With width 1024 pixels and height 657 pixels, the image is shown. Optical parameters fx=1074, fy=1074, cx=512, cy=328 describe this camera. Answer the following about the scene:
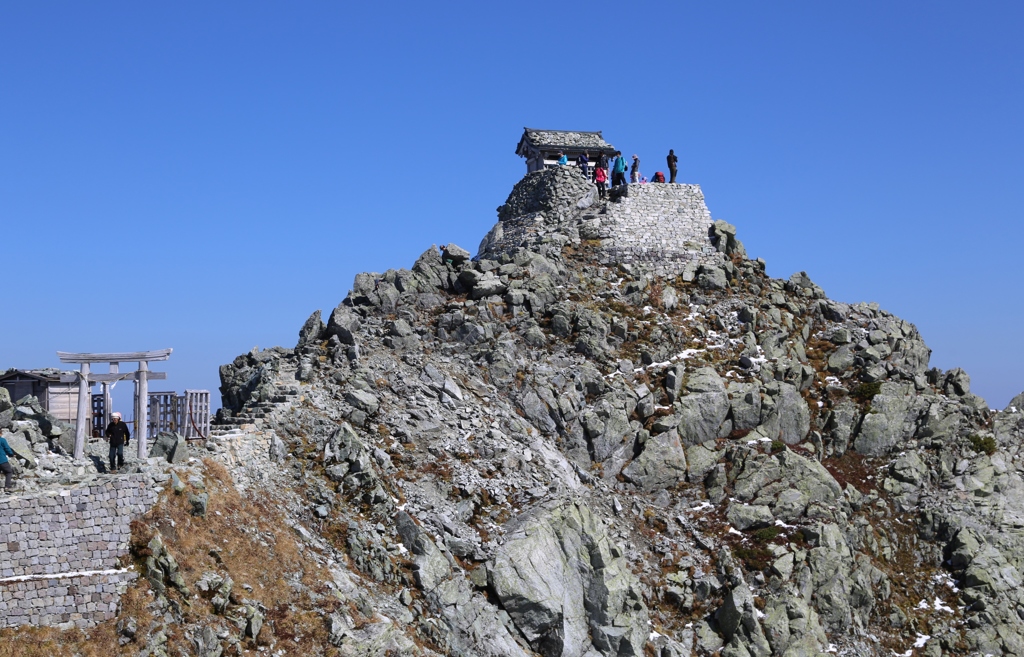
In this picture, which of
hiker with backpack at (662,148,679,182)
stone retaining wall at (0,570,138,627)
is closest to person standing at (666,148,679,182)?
hiker with backpack at (662,148,679,182)

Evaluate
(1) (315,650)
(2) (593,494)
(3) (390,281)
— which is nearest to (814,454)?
(2) (593,494)

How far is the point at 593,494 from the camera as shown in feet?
144

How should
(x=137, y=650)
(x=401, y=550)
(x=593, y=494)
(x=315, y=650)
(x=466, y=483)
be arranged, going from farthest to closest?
(x=593, y=494) < (x=466, y=483) < (x=401, y=550) < (x=315, y=650) < (x=137, y=650)

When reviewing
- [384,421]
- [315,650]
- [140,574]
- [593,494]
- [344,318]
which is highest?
[344,318]

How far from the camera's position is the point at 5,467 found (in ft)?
98.9

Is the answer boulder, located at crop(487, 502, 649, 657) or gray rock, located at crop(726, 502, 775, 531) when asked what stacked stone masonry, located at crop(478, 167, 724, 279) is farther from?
boulder, located at crop(487, 502, 649, 657)

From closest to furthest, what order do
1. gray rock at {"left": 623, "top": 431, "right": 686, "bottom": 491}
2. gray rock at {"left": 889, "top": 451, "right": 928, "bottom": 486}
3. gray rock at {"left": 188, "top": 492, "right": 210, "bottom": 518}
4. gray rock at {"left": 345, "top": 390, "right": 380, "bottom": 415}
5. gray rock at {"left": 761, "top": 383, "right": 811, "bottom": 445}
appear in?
gray rock at {"left": 188, "top": 492, "right": 210, "bottom": 518}
gray rock at {"left": 345, "top": 390, "right": 380, "bottom": 415}
gray rock at {"left": 623, "top": 431, "right": 686, "bottom": 491}
gray rock at {"left": 761, "top": 383, "right": 811, "bottom": 445}
gray rock at {"left": 889, "top": 451, "right": 928, "bottom": 486}

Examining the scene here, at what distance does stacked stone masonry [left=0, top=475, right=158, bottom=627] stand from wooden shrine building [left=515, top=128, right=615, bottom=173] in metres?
40.2

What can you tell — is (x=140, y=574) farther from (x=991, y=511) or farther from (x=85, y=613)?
(x=991, y=511)

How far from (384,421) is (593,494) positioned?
9.13 metres

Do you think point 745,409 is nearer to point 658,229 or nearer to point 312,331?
point 658,229

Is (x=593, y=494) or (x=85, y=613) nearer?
(x=85, y=613)

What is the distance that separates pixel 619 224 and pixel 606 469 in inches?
668

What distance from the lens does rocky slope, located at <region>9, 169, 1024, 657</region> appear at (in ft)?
118
